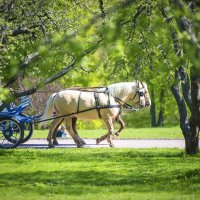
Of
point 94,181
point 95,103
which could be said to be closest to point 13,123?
point 95,103

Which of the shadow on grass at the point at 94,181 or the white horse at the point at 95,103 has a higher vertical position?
the white horse at the point at 95,103

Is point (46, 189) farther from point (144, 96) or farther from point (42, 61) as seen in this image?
point (144, 96)

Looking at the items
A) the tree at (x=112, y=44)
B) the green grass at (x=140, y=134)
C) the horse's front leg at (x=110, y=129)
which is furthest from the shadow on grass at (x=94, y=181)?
the green grass at (x=140, y=134)

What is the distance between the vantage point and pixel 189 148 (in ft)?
52.3

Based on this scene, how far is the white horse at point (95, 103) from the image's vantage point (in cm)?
1977

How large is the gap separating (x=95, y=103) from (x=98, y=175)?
8.00 m

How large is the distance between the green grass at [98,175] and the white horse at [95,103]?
2.59m

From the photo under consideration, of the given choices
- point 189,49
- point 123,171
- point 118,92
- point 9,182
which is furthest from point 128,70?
point 189,49

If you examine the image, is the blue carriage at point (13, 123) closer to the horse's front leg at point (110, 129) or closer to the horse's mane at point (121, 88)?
the horse's front leg at point (110, 129)

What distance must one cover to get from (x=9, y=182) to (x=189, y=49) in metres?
5.77

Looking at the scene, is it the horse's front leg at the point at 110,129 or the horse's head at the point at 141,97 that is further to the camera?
the horse's head at the point at 141,97

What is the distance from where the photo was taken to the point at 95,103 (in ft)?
65.4

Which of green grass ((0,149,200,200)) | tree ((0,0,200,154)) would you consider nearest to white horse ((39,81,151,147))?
green grass ((0,149,200,200))

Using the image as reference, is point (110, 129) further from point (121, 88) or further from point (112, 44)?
point (112, 44)
